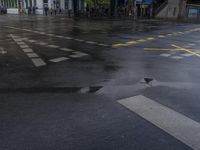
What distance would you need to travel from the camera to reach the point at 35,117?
14.7 feet

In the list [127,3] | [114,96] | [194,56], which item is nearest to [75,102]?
[114,96]

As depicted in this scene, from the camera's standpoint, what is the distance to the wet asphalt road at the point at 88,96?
3.78 metres

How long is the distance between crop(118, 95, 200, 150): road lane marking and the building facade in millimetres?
42687

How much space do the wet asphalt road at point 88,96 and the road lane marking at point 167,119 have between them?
122 mm

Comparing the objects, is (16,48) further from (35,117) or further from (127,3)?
(127,3)

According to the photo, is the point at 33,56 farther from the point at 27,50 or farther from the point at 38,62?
the point at 27,50

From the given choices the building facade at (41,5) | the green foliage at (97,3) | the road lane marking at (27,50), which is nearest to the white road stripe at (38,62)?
the road lane marking at (27,50)

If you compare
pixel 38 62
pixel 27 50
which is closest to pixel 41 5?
pixel 27 50

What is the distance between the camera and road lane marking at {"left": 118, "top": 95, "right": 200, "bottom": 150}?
3.86m

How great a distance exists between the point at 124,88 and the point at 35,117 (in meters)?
2.38

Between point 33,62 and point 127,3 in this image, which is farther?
point 127,3

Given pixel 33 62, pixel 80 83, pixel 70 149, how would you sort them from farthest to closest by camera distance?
1. pixel 33 62
2. pixel 80 83
3. pixel 70 149

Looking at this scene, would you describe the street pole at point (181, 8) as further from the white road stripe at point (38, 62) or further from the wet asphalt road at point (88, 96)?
the white road stripe at point (38, 62)

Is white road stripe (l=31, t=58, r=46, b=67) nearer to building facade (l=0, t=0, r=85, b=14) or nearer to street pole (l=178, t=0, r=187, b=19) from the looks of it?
street pole (l=178, t=0, r=187, b=19)
